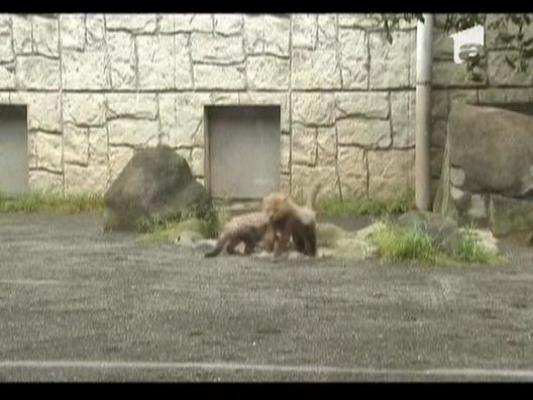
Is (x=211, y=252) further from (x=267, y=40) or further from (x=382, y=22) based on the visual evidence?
(x=382, y=22)

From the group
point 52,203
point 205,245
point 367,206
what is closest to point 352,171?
point 367,206

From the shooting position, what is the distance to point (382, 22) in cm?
206

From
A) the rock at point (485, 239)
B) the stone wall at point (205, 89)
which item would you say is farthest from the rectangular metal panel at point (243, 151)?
the rock at point (485, 239)

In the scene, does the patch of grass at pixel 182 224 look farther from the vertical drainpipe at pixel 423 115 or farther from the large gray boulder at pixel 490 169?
the large gray boulder at pixel 490 169

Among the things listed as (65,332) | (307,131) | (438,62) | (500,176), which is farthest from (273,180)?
(500,176)

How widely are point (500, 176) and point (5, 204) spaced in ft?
3.86

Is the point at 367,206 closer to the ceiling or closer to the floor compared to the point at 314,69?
closer to the floor

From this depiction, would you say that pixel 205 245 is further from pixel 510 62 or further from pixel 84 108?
pixel 510 62

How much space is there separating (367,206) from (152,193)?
1.59ft

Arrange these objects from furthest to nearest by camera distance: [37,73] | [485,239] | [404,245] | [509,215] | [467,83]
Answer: [467,83] → [509,215] → [485,239] → [37,73] → [404,245]

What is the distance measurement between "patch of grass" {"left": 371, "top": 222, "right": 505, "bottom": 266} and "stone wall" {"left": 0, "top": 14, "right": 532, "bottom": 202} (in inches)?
3.7

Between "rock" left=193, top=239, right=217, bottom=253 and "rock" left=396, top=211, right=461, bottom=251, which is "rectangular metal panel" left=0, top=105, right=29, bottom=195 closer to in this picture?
"rock" left=193, top=239, right=217, bottom=253

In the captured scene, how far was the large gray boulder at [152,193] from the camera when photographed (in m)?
1.87

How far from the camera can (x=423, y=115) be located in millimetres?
2045
